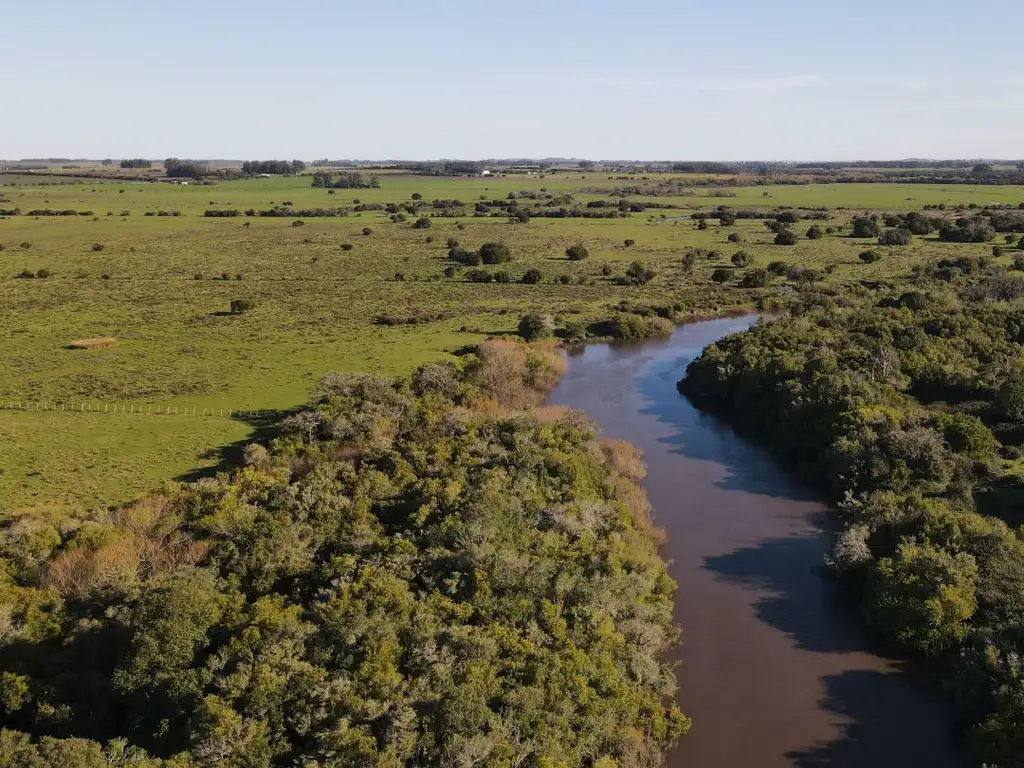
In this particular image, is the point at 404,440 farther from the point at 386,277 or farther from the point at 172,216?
the point at 172,216

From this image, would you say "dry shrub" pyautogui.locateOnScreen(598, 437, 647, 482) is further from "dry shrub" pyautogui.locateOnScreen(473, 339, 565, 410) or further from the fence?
the fence

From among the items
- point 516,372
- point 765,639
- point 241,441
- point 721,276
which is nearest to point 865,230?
point 721,276

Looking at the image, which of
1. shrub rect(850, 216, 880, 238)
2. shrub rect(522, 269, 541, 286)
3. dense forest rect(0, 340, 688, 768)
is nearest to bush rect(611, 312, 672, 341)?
shrub rect(522, 269, 541, 286)

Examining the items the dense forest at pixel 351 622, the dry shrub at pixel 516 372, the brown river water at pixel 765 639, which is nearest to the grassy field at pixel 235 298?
the dry shrub at pixel 516 372

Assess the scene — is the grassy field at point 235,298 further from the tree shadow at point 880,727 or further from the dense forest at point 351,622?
the tree shadow at point 880,727

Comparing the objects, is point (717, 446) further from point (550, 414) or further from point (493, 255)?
point (493, 255)
